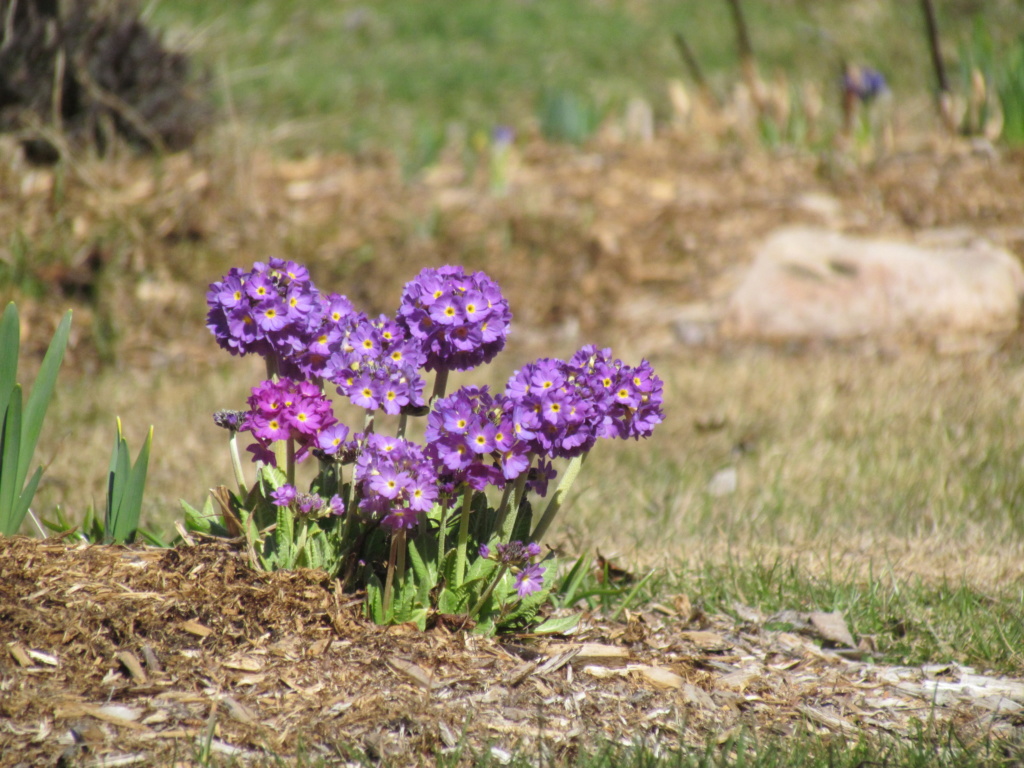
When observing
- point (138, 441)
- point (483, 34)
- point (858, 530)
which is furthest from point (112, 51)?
point (483, 34)

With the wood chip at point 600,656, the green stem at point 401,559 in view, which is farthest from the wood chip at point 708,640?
the green stem at point 401,559

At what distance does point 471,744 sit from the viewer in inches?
80.2

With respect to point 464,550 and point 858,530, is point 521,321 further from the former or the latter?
point 464,550

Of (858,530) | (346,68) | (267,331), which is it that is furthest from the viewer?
(346,68)

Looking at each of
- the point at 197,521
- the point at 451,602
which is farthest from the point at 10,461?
the point at 451,602

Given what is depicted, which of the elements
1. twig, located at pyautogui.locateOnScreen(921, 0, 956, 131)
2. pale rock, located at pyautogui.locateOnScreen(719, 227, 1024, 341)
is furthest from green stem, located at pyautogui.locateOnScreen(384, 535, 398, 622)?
twig, located at pyautogui.locateOnScreen(921, 0, 956, 131)

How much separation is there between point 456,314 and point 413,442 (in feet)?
1.02

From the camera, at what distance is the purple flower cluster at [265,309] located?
7.20 feet

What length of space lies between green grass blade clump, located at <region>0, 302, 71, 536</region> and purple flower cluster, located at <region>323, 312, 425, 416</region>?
2.41 ft

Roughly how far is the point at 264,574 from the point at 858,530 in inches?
83.4

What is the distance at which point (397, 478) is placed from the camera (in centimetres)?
211

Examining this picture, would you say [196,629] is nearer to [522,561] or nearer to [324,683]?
[324,683]

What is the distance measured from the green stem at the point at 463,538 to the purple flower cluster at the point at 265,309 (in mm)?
508

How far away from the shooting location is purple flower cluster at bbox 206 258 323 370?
2193mm
